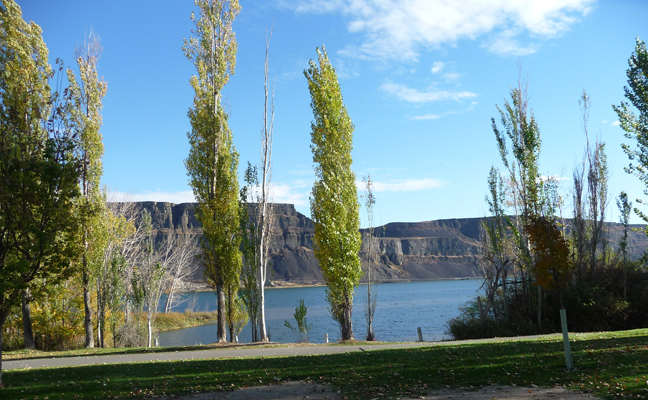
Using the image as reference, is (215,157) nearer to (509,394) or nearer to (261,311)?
(261,311)

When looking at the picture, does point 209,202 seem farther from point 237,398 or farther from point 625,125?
point 625,125

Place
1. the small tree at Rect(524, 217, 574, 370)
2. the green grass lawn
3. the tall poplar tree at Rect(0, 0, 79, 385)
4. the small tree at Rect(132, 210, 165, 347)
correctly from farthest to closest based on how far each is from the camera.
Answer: the small tree at Rect(132, 210, 165, 347) < the small tree at Rect(524, 217, 574, 370) < the tall poplar tree at Rect(0, 0, 79, 385) < the green grass lawn

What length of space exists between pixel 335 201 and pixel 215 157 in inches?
270

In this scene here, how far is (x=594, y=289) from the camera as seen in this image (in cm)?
2042

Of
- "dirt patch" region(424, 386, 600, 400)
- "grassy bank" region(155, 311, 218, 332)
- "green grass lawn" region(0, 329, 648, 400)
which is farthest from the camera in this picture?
"grassy bank" region(155, 311, 218, 332)

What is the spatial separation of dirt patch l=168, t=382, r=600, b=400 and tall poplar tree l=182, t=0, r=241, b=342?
13826 mm

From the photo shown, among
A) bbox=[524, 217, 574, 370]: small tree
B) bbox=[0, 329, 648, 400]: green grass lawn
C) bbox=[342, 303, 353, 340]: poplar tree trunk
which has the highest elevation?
bbox=[524, 217, 574, 370]: small tree

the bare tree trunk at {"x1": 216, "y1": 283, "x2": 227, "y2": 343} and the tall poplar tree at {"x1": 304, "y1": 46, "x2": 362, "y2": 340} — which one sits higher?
the tall poplar tree at {"x1": 304, "y1": 46, "x2": 362, "y2": 340}

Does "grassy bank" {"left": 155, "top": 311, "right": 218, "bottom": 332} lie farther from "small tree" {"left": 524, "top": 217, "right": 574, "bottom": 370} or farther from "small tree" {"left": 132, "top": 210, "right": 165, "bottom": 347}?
"small tree" {"left": 524, "top": 217, "right": 574, "bottom": 370}

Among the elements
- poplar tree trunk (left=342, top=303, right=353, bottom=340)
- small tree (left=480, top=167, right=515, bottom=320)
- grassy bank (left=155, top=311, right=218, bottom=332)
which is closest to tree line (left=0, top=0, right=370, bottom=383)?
poplar tree trunk (left=342, top=303, right=353, bottom=340)

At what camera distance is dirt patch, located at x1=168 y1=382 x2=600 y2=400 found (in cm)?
712

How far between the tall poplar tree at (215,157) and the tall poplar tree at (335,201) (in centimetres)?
452

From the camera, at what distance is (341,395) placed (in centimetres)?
777

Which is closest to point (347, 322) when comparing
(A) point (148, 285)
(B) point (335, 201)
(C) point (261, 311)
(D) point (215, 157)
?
(C) point (261, 311)
